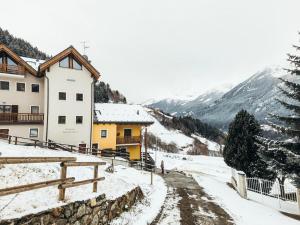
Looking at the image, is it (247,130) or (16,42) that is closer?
(247,130)

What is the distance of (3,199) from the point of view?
7.68m

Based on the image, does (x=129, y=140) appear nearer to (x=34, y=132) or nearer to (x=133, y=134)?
(x=133, y=134)

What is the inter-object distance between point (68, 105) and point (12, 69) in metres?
7.49

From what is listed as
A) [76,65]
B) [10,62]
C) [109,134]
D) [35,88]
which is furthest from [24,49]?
[109,134]

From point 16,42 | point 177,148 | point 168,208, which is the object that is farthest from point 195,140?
point 168,208

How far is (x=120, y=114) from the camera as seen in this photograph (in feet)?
134

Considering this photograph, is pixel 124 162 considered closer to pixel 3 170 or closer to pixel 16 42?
pixel 3 170

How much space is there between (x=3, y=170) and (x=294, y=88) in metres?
19.1

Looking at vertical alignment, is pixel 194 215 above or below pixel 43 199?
below

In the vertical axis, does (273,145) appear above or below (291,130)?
below

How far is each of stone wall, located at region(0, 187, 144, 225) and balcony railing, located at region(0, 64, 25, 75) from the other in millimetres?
26139

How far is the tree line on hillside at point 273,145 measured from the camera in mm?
19938

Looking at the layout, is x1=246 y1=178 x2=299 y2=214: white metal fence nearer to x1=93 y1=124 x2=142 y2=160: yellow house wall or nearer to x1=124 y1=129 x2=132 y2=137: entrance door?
x1=93 y1=124 x2=142 y2=160: yellow house wall

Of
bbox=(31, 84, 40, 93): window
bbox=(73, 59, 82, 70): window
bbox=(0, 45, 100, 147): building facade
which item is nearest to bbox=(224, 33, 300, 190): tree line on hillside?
bbox=(0, 45, 100, 147): building facade
